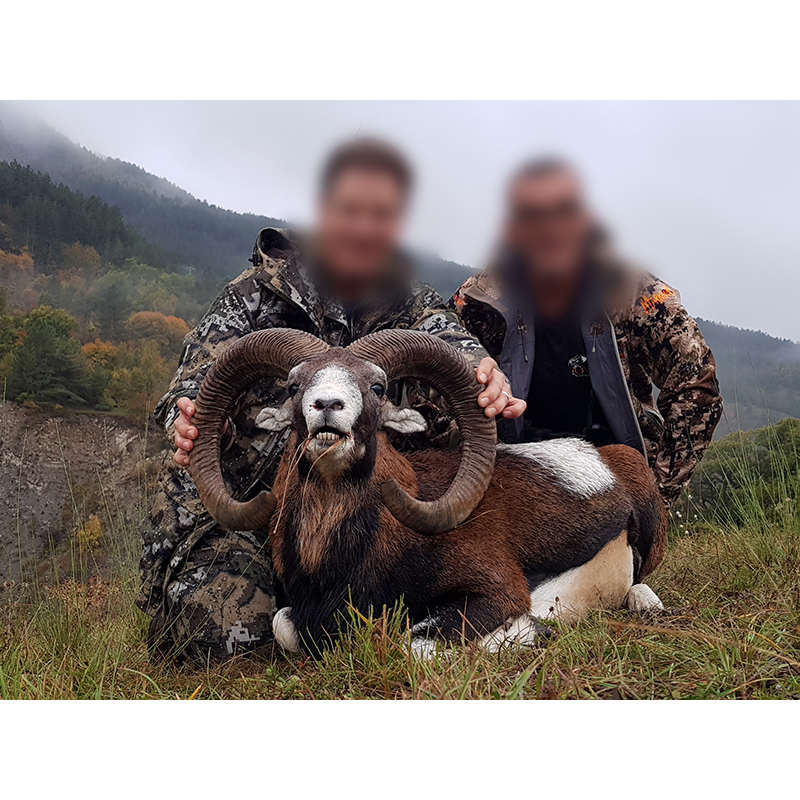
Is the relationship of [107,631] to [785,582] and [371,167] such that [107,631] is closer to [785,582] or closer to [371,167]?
[371,167]

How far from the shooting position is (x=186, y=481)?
4.74 m

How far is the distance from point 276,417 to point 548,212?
1.76m

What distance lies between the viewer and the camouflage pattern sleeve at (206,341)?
4.41m

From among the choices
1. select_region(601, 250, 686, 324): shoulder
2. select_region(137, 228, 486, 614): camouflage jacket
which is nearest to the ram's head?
select_region(137, 228, 486, 614): camouflage jacket

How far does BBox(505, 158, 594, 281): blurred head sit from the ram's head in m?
0.75

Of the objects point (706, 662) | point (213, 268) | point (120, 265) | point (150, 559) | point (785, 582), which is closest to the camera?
point (706, 662)

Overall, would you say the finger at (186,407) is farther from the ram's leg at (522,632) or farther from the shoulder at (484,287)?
the shoulder at (484,287)

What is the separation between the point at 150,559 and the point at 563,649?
2756 mm

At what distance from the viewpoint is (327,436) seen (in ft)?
10.7

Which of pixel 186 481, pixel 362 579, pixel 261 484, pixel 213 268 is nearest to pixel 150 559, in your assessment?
pixel 186 481

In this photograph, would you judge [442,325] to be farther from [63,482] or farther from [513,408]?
[63,482]

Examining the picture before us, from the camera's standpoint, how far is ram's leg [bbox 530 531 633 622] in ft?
13.4

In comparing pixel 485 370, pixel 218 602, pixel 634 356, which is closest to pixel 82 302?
pixel 218 602

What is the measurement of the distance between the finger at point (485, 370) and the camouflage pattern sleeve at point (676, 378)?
1.89m
